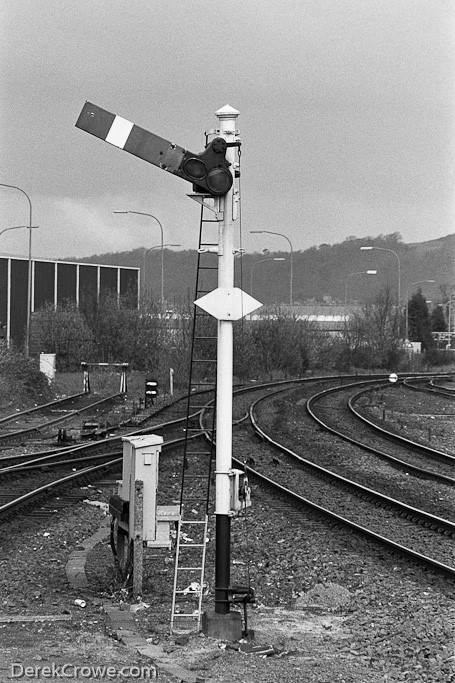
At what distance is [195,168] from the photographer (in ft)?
24.3

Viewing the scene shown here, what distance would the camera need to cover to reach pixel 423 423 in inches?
1171

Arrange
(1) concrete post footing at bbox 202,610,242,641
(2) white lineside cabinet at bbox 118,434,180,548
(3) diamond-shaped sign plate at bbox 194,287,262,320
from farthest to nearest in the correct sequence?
(2) white lineside cabinet at bbox 118,434,180,548 < (3) diamond-shaped sign plate at bbox 194,287,262,320 < (1) concrete post footing at bbox 202,610,242,641

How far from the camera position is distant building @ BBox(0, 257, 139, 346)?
73.0 metres

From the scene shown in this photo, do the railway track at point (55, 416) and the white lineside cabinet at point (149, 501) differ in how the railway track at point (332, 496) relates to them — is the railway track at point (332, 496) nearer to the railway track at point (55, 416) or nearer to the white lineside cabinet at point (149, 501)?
the railway track at point (55, 416)

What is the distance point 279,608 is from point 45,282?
7001cm

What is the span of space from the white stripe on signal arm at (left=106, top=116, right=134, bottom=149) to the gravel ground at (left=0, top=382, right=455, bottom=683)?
11.6 feet

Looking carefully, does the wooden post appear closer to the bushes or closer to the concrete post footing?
the concrete post footing

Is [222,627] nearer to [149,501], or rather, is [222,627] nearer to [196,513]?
[149,501]

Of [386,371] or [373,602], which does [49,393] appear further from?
[386,371]

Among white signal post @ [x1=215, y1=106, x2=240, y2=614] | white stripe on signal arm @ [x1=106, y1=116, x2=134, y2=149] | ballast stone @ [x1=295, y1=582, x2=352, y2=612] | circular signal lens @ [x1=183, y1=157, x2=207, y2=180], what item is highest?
white stripe on signal arm @ [x1=106, y1=116, x2=134, y2=149]

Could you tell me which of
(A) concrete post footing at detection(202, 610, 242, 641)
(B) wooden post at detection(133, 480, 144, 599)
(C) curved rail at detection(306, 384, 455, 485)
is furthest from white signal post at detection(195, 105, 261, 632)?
(C) curved rail at detection(306, 384, 455, 485)

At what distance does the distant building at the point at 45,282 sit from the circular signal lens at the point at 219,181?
6218cm

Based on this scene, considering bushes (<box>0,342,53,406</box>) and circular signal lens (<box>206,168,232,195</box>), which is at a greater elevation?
circular signal lens (<box>206,168,232,195</box>)

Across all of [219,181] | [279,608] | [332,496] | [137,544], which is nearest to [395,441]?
[332,496]
